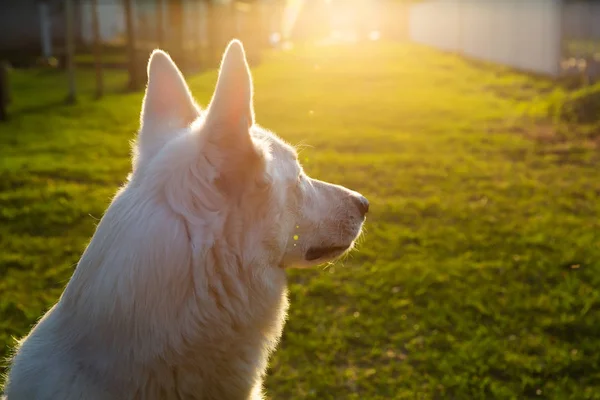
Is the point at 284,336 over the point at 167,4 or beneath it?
beneath

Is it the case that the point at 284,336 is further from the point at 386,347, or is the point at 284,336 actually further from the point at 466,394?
the point at 466,394

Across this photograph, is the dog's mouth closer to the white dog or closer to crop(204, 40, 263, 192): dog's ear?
the white dog

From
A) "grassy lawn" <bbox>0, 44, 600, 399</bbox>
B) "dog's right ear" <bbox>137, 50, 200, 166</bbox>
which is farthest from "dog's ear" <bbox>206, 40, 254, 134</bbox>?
"grassy lawn" <bbox>0, 44, 600, 399</bbox>

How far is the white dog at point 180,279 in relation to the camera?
6.61 feet

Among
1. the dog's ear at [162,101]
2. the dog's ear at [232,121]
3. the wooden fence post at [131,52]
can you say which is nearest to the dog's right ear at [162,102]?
the dog's ear at [162,101]

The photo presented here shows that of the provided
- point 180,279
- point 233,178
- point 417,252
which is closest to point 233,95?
point 233,178

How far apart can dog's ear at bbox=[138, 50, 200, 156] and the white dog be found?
0.42 feet

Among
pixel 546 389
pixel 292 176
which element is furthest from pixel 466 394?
pixel 292 176

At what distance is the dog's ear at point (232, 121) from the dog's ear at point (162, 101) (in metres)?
0.50

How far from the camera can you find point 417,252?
5637mm

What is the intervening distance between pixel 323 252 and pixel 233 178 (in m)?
0.75

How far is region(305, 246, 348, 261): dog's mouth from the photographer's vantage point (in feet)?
8.81

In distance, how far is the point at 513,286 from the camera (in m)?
4.93

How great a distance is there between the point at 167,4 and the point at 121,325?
93.2ft
